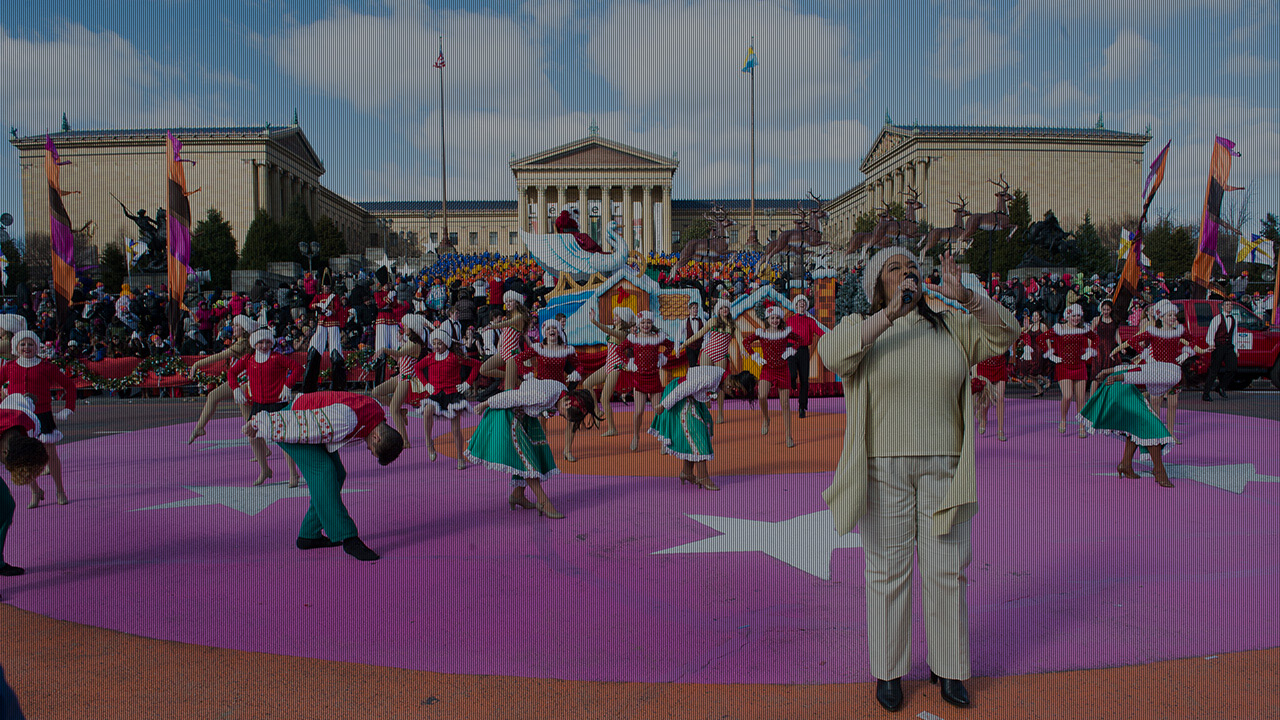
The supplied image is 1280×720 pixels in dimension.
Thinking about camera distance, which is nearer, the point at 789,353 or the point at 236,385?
the point at 236,385

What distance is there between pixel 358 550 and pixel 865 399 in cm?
363

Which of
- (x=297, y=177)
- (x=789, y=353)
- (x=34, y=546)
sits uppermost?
(x=297, y=177)

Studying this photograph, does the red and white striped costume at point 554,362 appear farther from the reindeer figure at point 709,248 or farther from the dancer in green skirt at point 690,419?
the reindeer figure at point 709,248

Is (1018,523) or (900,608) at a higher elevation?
(900,608)

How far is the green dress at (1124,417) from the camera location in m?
6.72

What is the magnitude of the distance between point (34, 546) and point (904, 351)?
247 inches

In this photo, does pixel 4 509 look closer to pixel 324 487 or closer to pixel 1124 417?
pixel 324 487

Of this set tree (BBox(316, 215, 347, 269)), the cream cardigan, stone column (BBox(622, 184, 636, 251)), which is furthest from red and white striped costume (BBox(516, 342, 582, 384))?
stone column (BBox(622, 184, 636, 251))

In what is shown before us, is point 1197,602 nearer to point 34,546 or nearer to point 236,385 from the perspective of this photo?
point 34,546

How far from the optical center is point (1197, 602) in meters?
3.99

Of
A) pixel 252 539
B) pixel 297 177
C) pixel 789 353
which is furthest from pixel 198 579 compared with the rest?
pixel 297 177

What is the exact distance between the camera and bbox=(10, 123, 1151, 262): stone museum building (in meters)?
68.8

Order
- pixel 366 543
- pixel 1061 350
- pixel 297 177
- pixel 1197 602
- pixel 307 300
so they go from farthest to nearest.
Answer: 1. pixel 297 177
2. pixel 307 300
3. pixel 1061 350
4. pixel 366 543
5. pixel 1197 602

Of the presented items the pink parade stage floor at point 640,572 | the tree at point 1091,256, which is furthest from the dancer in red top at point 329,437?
the tree at point 1091,256
